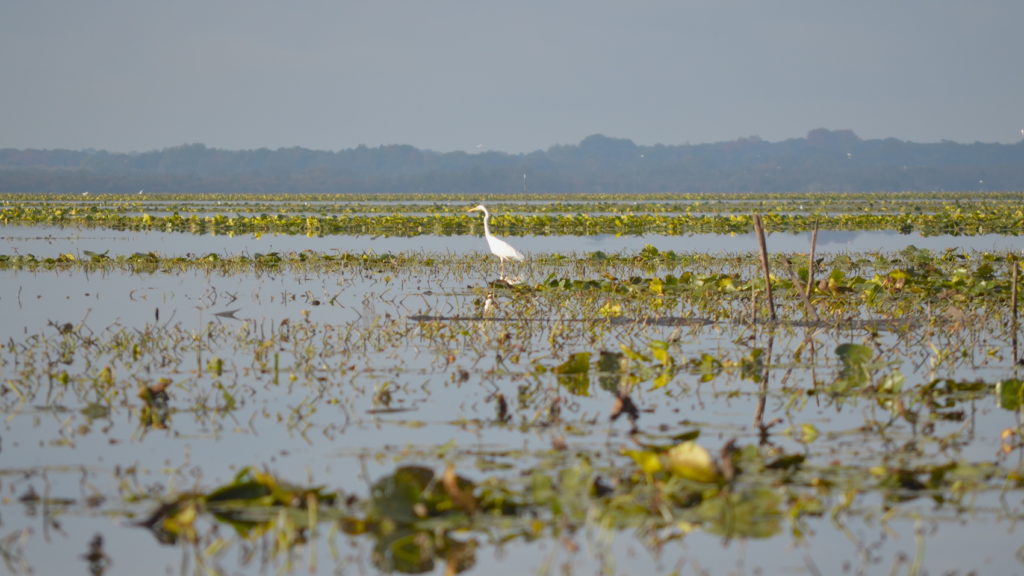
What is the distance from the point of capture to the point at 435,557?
4.45m

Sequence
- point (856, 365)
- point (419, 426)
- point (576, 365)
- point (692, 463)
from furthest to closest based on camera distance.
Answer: point (576, 365), point (856, 365), point (419, 426), point (692, 463)

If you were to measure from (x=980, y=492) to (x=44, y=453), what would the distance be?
4.36 meters

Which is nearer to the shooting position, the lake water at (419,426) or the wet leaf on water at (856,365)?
the lake water at (419,426)

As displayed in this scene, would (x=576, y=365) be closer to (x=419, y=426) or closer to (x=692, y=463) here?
(x=419, y=426)

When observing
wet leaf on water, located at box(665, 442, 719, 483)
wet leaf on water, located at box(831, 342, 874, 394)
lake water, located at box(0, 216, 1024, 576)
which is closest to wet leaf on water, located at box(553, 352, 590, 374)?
lake water, located at box(0, 216, 1024, 576)

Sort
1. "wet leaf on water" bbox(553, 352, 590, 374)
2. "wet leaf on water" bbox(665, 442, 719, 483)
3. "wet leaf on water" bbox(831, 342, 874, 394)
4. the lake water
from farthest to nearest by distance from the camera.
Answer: "wet leaf on water" bbox(553, 352, 590, 374) < "wet leaf on water" bbox(831, 342, 874, 394) < "wet leaf on water" bbox(665, 442, 719, 483) < the lake water

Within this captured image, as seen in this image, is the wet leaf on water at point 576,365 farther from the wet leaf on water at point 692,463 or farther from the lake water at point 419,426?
the wet leaf on water at point 692,463

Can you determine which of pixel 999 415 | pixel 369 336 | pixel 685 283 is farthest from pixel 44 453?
pixel 685 283

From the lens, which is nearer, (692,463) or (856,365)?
(692,463)

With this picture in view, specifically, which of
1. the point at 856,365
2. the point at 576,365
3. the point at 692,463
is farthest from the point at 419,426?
the point at 856,365

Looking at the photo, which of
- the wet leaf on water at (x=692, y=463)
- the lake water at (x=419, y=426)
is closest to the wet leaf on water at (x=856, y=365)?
the lake water at (x=419, y=426)

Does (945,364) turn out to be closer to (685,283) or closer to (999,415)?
(999,415)

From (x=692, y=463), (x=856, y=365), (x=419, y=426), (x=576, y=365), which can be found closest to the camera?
(x=692, y=463)

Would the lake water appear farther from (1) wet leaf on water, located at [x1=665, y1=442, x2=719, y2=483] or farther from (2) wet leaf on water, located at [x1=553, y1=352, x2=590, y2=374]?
(1) wet leaf on water, located at [x1=665, y1=442, x2=719, y2=483]
